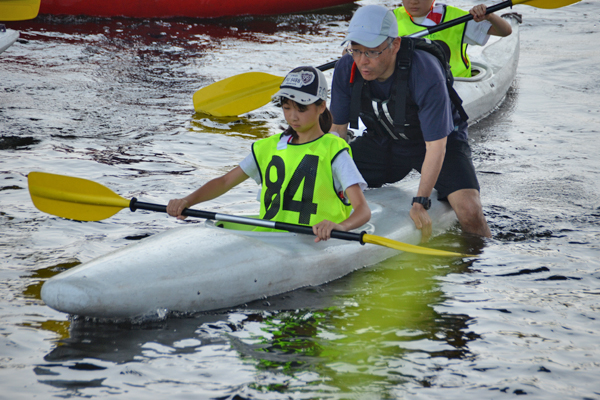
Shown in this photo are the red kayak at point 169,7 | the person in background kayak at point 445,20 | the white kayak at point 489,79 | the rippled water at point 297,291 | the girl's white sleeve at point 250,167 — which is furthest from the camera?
the red kayak at point 169,7

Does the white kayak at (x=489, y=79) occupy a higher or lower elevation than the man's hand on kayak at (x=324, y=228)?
higher

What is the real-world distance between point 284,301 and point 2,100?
4795 mm

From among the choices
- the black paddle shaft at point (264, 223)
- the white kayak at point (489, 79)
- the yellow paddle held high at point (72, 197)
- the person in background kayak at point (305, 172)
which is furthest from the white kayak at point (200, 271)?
the white kayak at point (489, 79)

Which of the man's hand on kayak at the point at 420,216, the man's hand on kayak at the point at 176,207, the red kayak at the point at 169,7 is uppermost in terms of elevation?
the red kayak at the point at 169,7

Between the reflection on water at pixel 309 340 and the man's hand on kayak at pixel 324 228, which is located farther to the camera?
the man's hand on kayak at pixel 324 228

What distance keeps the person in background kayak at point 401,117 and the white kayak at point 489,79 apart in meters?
2.62

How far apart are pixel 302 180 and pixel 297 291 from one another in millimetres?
551

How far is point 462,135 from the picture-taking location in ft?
13.4

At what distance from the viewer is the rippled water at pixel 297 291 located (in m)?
2.59

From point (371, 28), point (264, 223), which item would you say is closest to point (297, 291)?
point (264, 223)

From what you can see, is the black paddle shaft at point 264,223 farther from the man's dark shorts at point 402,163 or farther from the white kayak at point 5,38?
the white kayak at point 5,38

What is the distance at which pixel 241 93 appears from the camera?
530cm

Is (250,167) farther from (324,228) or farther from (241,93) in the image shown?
(241,93)

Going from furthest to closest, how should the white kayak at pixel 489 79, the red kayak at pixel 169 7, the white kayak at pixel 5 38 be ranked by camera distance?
the red kayak at pixel 169 7 → the white kayak at pixel 5 38 → the white kayak at pixel 489 79
